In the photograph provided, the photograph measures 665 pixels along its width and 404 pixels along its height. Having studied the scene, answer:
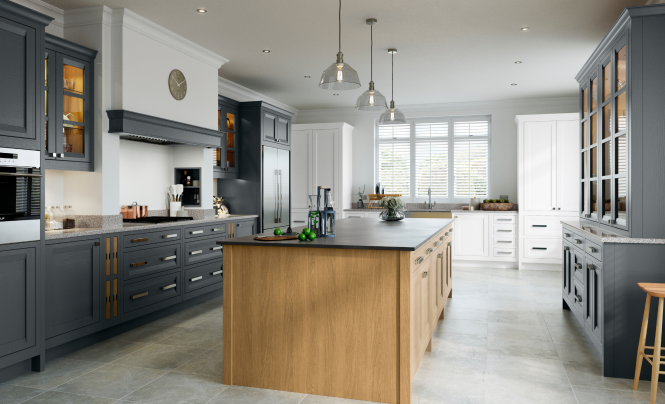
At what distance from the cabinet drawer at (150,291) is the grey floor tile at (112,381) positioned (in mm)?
843

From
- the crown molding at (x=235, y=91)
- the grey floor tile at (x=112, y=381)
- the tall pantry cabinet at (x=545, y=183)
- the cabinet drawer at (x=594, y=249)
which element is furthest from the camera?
the tall pantry cabinet at (x=545, y=183)

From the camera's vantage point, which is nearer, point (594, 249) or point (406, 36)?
point (594, 249)

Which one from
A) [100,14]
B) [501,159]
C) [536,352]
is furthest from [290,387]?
[501,159]

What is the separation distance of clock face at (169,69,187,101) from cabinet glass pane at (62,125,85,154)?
1.04m

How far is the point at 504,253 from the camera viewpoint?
7.34 m

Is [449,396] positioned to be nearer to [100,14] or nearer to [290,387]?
[290,387]

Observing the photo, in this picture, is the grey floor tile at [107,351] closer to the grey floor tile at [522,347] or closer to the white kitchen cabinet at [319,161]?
the grey floor tile at [522,347]

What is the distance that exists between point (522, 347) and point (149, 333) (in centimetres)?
293

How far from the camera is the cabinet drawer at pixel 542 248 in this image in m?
7.04

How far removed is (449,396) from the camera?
2.71m

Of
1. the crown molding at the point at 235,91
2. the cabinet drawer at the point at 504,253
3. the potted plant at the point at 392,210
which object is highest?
the crown molding at the point at 235,91

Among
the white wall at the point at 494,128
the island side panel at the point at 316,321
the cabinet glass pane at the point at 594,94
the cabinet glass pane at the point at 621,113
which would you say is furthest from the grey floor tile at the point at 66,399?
the white wall at the point at 494,128

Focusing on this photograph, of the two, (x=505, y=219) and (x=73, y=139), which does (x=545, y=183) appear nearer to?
(x=505, y=219)

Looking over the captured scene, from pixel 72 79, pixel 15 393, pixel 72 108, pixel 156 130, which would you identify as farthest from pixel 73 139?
pixel 15 393
